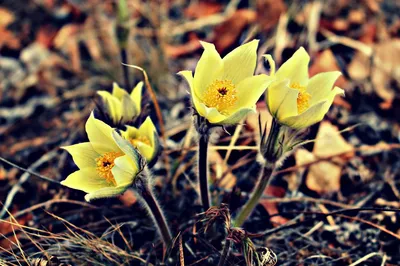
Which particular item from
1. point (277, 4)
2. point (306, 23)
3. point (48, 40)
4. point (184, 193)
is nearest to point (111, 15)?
point (48, 40)

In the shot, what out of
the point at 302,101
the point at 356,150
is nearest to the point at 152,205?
the point at 302,101

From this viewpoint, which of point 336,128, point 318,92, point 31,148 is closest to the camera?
point 318,92

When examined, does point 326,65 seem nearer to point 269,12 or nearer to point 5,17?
point 269,12

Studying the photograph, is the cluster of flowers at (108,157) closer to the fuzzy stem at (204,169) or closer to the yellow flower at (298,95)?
the fuzzy stem at (204,169)

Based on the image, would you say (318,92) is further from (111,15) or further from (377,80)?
(111,15)

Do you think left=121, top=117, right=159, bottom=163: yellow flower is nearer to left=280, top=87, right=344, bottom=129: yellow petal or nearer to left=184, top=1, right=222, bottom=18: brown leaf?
left=280, top=87, right=344, bottom=129: yellow petal

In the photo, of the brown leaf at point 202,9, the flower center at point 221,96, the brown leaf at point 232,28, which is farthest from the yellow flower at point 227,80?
the brown leaf at point 202,9

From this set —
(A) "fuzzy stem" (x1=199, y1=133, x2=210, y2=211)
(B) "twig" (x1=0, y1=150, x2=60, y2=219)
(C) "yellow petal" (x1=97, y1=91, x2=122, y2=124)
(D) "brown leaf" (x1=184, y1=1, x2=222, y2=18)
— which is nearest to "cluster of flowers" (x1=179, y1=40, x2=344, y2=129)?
(A) "fuzzy stem" (x1=199, y1=133, x2=210, y2=211)
